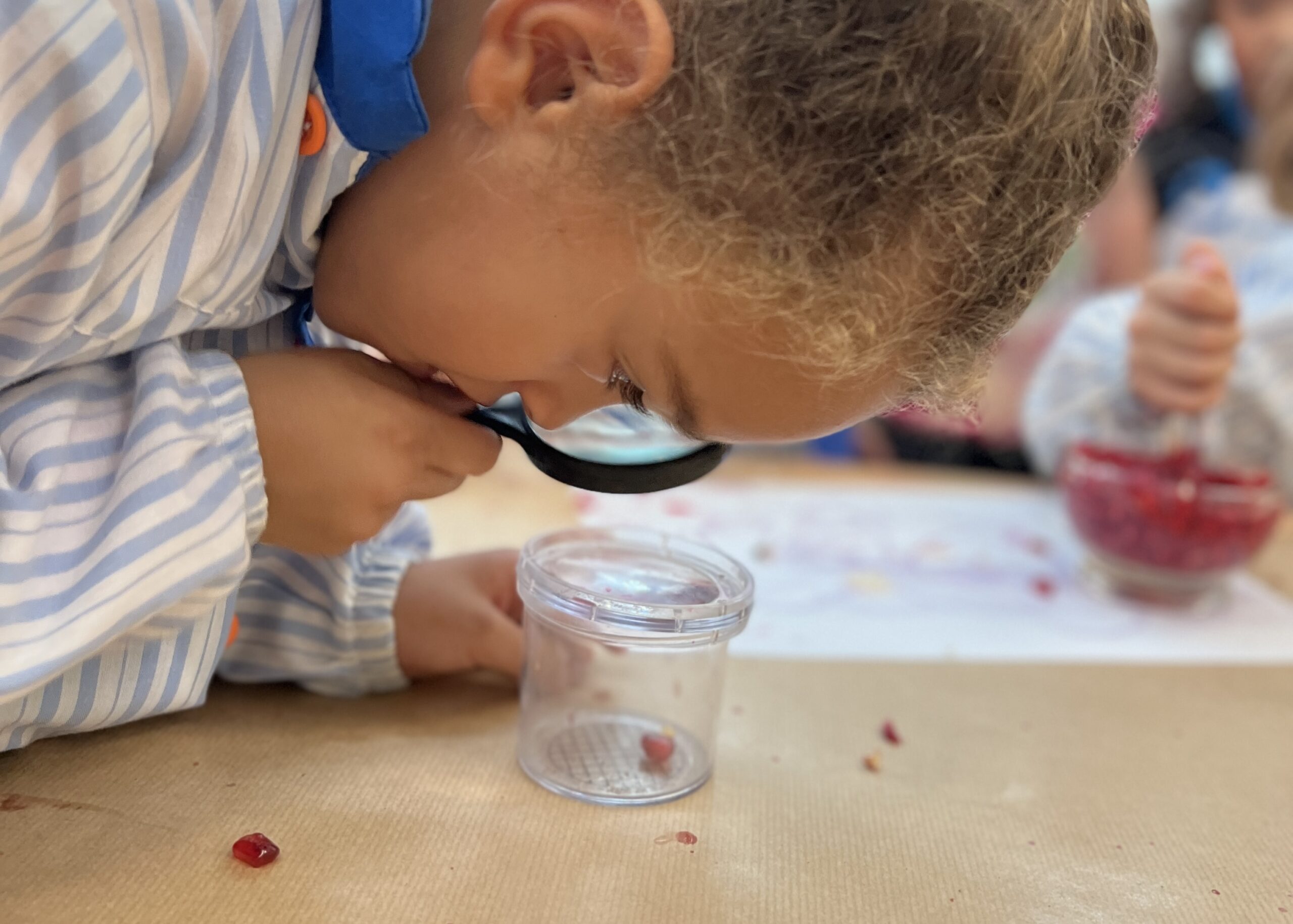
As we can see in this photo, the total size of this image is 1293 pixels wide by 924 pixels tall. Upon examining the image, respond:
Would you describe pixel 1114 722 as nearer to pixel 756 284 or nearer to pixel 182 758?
pixel 756 284

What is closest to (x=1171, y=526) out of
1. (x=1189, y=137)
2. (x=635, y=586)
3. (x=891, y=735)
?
(x=891, y=735)

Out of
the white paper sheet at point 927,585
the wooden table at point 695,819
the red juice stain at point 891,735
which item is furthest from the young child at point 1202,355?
the red juice stain at point 891,735

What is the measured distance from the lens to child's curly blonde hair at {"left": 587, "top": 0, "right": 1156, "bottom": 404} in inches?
14.5

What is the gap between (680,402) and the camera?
448 millimetres

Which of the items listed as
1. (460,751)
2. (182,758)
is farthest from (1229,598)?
(182,758)

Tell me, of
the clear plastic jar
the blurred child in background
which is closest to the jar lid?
the clear plastic jar

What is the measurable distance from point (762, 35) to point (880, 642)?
1.45 feet

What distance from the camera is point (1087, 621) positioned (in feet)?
2.58

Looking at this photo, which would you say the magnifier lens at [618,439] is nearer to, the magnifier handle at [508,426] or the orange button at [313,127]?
the magnifier handle at [508,426]

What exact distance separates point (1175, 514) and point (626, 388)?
0.54 m

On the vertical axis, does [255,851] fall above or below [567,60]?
below

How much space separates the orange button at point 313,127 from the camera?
0.45 m

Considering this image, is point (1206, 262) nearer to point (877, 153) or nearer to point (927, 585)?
point (927, 585)

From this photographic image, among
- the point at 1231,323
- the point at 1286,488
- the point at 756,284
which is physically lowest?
the point at 1286,488
